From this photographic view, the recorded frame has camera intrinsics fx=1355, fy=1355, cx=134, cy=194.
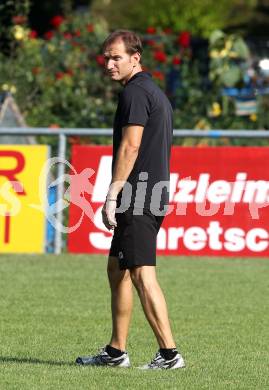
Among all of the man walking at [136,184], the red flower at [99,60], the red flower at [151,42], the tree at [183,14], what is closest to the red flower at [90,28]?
the red flower at [99,60]

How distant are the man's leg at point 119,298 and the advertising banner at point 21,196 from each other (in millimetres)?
6980

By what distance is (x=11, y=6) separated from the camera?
19781mm

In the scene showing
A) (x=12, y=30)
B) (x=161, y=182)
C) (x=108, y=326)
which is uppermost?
(x=12, y=30)

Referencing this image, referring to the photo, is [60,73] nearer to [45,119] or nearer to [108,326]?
[45,119]

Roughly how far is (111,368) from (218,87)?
12178mm

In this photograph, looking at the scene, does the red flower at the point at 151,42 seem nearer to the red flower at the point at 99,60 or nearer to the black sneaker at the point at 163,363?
the red flower at the point at 99,60

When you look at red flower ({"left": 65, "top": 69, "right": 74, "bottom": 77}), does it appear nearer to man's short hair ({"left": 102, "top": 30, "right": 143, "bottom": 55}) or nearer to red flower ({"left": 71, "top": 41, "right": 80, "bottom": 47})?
red flower ({"left": 71, "top": 41, "right": 80, "bottom": 47})

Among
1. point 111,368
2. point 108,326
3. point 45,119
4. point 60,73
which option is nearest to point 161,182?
point 111,368

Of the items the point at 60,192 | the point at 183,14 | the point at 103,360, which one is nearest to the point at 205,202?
the point at 60,192

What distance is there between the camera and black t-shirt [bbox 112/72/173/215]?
313 inches

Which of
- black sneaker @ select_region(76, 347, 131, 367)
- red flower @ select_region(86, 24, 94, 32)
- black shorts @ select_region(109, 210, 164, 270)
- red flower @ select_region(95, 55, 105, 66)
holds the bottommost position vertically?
black sneaker @ select_region(76, 347, 131, 367)

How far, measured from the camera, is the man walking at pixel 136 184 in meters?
7.97

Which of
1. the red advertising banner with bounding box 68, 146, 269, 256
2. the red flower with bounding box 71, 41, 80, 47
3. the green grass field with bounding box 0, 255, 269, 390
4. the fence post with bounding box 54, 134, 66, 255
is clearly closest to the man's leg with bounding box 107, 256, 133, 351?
the green grass field with bounding box 0, 255, 269, 390

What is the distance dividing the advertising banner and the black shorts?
23.2ft
